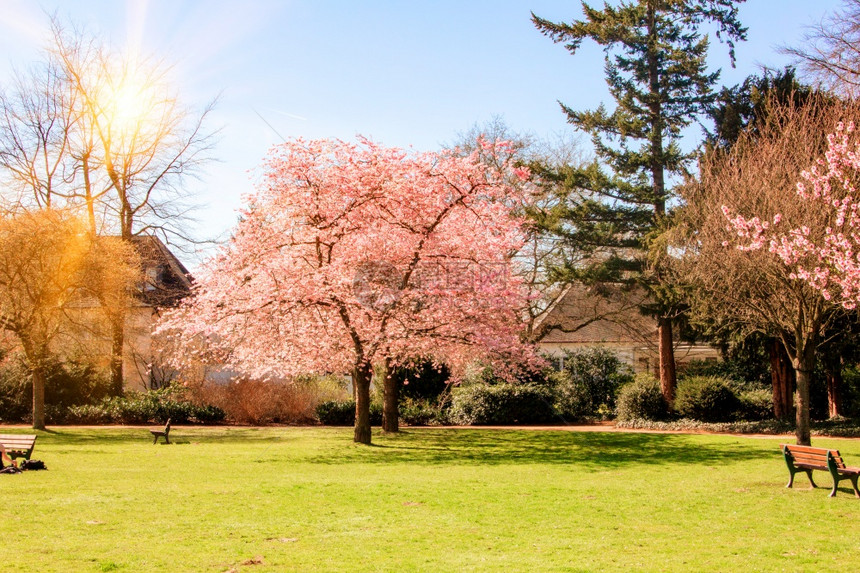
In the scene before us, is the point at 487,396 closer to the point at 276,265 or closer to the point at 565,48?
the point at 276,265

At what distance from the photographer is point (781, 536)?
786 centimetres

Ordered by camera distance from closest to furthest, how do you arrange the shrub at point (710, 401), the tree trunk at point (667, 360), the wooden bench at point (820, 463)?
the wooden bench at point (820, 463), the shrub at point (710, 401), the tree trunk at point (667, 360)

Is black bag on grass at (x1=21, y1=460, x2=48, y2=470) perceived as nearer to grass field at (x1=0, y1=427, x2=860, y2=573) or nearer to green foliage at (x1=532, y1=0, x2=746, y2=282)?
grass field at (x1=0, y1=427, x2=860, y2=573)

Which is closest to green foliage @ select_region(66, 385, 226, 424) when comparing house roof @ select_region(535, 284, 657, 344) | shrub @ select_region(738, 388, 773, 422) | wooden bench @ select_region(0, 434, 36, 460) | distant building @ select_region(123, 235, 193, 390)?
distant building @ select_region(123, 235, 193, 390)

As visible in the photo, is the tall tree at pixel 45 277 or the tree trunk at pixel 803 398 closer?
the tree trunk at pixel 803 398

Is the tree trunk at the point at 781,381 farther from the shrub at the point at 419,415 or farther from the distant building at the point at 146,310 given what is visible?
the distant building at the point at 146,310

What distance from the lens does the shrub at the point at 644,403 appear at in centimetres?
2333

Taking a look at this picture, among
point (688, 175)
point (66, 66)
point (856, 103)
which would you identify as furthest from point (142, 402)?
point (856, 103)

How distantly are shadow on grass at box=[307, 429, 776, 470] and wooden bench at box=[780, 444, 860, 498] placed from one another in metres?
3.27

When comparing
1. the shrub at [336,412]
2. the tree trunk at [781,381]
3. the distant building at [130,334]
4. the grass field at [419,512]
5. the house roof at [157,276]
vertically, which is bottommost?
the grass field at [419,512]

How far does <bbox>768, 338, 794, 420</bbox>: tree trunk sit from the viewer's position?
2208cm

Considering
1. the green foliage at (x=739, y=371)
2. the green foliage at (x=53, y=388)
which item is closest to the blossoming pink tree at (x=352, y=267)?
the green foliage at (x=53, y=388)

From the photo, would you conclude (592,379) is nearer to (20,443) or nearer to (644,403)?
(644,403)

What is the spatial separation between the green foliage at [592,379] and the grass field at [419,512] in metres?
9.47
